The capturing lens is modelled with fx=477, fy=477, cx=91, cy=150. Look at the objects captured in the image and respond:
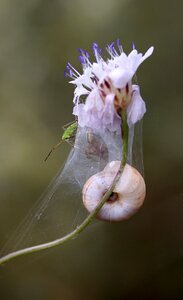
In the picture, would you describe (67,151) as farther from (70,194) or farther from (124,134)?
(124,134)

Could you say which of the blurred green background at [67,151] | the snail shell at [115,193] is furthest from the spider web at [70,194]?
the blurred green background at [67,151]

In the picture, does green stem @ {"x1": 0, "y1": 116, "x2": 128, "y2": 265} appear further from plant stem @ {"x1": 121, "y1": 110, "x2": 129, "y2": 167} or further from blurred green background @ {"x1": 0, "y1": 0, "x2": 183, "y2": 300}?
blurred green background @ {"x1": 0, "y1": 0, "x2": 183, "y2": 300}

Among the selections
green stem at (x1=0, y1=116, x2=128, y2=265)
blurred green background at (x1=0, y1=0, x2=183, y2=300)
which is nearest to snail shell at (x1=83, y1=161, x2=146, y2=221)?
green stem at (x1=0, y1=116, x2=128, y2=265)

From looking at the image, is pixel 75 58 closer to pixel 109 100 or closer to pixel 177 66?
pixel 177 66

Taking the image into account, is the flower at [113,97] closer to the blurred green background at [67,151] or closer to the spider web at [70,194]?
the spider web at [70,194]

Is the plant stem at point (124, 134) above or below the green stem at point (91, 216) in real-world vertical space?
above

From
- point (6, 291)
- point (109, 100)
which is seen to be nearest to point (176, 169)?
point (6, 291)
